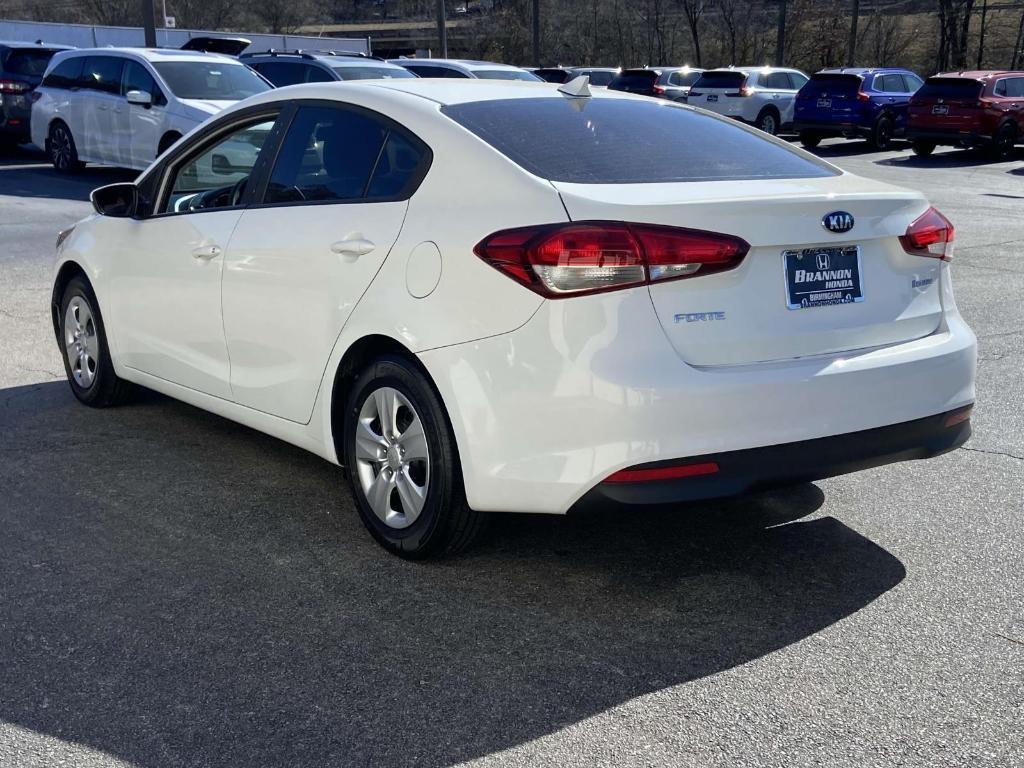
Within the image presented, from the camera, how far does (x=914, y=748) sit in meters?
3.02

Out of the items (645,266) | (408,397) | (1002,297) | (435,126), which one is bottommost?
(1002,297)

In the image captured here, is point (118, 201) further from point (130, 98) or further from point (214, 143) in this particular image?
point (130, 98)

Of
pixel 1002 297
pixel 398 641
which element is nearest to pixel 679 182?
pixel 398 641

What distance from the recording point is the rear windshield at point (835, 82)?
1055 inches

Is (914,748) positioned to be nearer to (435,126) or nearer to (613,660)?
(613,660)

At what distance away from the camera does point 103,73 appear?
56.7 feet

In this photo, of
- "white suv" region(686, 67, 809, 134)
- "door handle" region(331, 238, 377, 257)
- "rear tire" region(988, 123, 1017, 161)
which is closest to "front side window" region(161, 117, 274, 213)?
"door handle" region(331, 238, 377, 257)

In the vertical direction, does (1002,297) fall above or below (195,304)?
below

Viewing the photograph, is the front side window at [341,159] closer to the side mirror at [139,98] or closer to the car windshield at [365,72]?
the side mirror at [139,98]

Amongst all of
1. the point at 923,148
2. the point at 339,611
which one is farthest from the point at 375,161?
the point at 923,148

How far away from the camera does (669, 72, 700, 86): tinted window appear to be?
32.7 m

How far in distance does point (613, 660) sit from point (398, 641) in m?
0.63

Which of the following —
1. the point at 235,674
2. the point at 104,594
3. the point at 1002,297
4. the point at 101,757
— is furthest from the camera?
the point at 1002,297

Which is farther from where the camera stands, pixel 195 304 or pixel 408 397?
pixel 195 304
